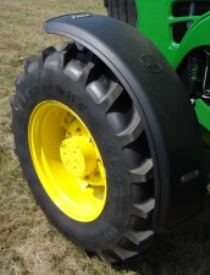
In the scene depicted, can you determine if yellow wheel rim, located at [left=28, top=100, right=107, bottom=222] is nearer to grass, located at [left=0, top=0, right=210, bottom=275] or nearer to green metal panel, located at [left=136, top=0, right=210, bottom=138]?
grass, located at [left=0, top=0, right=210, bottom=275]

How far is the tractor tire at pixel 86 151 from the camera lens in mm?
1576

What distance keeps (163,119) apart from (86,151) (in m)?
0.53

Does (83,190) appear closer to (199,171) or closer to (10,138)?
(199,171)

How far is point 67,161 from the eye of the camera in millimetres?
1977

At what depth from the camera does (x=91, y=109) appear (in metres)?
1.64

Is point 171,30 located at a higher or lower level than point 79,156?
higher

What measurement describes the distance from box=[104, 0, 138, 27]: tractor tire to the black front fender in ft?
2.20

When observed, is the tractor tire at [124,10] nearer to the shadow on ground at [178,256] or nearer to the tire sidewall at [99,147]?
the tire sidewall at [99,147]

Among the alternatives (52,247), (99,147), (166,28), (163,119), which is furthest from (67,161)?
(166,28)

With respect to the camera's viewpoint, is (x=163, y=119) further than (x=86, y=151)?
No

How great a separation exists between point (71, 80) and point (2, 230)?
967mm

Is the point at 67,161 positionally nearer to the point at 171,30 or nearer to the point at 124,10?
the point at 171,30

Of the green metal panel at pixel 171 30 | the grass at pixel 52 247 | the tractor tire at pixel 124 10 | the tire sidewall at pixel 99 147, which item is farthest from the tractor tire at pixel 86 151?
the tractor tire at pixel 124 10

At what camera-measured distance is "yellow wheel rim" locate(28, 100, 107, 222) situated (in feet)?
6.27
